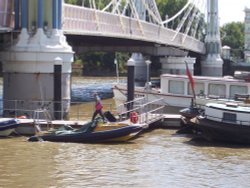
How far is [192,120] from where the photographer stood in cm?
3209

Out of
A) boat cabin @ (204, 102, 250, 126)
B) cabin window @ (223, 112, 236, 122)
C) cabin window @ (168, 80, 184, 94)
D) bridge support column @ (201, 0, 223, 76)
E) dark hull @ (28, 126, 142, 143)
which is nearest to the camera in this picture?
boat cabin @ (204, 102, 250, 126)

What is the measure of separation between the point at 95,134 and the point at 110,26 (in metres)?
26.9

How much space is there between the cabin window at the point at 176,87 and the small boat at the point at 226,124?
36.9 ft

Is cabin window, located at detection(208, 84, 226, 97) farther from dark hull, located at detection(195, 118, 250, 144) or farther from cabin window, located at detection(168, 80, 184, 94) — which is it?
dark hull, located at detection(195, 118, 250, 144)

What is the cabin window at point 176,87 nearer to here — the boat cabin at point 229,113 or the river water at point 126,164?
the river water at point 126,164

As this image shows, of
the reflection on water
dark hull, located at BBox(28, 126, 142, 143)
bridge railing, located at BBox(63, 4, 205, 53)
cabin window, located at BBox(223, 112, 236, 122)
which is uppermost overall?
bridge railing, located at BBox(63, 4, 205, 53)

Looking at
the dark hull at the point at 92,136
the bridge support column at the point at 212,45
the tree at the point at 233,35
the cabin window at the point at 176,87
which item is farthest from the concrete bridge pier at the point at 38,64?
the tree at the point at 233,35

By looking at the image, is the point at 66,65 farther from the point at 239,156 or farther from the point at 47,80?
the point at 239,156

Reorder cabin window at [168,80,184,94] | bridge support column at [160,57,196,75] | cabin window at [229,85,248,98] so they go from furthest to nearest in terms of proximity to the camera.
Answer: bridge support column at [160,57,196,75] → cabin window at [168,80,184,94] → cabin window at [229,85,248,98]

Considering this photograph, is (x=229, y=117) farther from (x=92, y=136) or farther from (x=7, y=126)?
(x=7, y=126)

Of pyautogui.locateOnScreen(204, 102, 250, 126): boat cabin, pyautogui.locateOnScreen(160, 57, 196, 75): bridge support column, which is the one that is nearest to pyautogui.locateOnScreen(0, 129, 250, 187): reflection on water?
pyautogui.locateOnScreen(204, 102, 250, 126): boat cabin

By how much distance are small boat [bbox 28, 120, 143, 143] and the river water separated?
0.41m

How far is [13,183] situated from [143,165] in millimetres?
5219

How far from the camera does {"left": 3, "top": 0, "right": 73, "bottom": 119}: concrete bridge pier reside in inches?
1431
